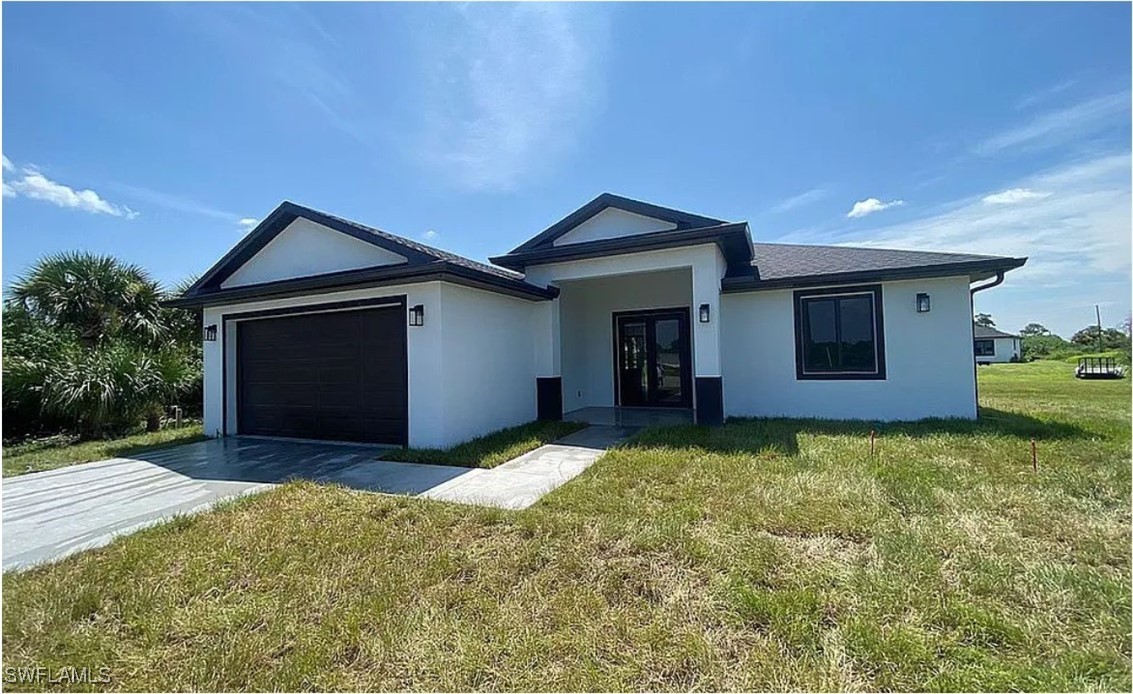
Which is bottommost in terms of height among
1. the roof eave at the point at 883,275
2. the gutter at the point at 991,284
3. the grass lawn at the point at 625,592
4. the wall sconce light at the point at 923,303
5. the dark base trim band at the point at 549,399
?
the grass lawn at the point at 625,592

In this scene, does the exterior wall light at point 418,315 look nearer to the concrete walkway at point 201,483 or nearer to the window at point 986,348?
the concrete walkway at point 201,483

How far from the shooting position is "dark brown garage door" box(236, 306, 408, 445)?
8359mm

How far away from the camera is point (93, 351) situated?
10711mm

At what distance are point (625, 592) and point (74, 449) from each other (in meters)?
11.0

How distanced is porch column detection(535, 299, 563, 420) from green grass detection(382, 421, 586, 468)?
3.38 feet

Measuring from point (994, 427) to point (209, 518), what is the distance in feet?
37.0

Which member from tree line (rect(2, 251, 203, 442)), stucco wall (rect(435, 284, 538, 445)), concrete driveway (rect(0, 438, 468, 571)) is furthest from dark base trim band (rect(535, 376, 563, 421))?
tree line (rect(2, 251, 203, 442))

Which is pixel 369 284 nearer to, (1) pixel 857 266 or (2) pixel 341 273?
(2) pixel 341 273

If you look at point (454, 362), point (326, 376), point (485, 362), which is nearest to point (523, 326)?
point (485, 362)

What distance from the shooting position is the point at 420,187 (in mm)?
12672

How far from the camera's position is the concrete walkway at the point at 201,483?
4566mm

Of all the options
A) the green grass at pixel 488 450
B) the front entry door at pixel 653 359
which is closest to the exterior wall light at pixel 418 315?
the green grass at pixel 488 450

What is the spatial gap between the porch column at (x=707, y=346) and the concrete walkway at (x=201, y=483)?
197 cm

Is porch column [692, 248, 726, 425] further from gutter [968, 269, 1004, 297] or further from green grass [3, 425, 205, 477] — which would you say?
green grass [3, 425, 205, 477]
